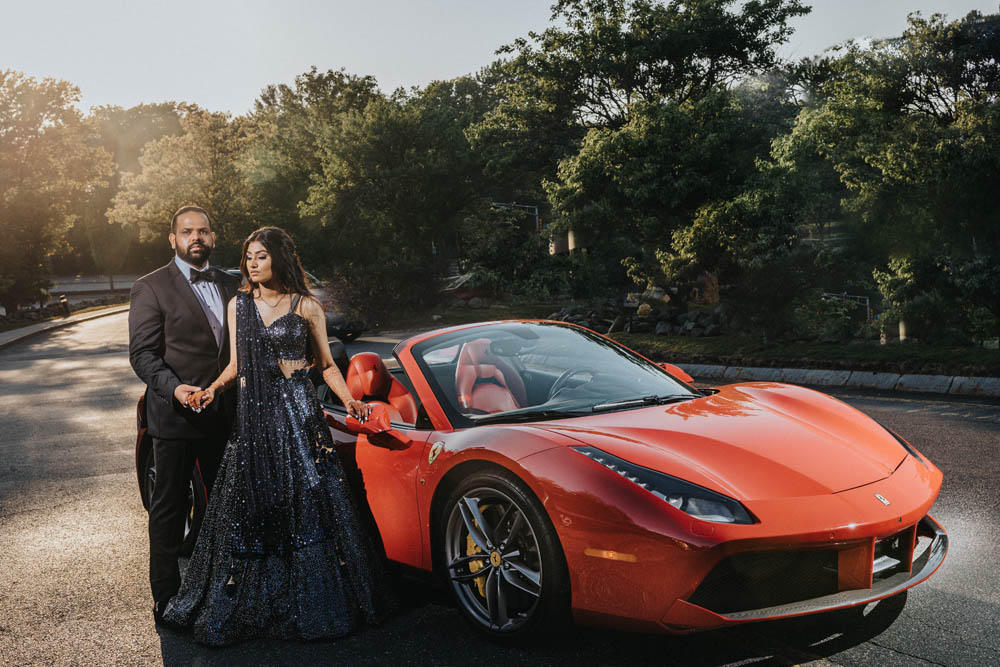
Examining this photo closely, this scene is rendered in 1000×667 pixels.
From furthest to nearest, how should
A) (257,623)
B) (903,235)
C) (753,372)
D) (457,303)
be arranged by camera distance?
(457,303) → (903,235) → (753,372) → (257,623)

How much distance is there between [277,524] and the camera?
3.85 m

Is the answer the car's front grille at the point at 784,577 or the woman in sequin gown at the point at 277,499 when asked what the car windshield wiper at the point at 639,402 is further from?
the car's front grille at the point at 784,577

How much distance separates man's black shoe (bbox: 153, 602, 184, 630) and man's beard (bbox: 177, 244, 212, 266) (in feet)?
5.23

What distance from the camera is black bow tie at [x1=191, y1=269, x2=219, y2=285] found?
412cm

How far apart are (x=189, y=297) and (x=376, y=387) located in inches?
38.8

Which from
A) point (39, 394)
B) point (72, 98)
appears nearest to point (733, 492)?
point (39, 394)

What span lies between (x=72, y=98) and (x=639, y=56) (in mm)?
27640

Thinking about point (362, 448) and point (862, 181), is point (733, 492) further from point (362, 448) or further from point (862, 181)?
point (862, 181)

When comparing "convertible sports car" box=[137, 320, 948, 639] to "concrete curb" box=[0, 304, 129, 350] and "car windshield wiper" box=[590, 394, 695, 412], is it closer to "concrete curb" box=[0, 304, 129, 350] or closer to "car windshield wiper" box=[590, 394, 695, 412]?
"car windshield wiper" box=[590, 394, 695, 412]

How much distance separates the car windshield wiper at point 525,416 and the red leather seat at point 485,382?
34cm

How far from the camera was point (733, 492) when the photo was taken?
10.2 ft

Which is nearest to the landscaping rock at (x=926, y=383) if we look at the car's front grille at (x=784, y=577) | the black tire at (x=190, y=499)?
the car's front grille at (x=784, y=577)

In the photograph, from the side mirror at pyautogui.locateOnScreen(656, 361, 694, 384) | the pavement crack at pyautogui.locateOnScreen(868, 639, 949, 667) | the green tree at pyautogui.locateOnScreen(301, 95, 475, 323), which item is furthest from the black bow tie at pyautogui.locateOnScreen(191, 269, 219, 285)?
the green tree at pyautogui.locateOnScreen(301, 95, 475, 323)

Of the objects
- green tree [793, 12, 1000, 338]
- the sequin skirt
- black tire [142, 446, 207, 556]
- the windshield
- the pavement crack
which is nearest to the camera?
the pavement crack
